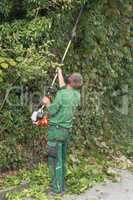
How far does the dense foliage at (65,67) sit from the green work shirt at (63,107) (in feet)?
2.11

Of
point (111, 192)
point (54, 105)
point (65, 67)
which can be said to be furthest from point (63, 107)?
point (65, 67)

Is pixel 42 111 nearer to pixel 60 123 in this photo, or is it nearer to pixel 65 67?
pixel 60 123

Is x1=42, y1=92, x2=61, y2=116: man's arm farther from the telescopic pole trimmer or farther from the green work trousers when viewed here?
the green work trousers

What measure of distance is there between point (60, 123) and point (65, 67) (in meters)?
2.09

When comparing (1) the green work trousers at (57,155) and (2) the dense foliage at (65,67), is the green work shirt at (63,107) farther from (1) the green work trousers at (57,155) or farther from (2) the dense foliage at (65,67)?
(2) the dense foliage at (65,67)

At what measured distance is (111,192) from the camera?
31.6ft

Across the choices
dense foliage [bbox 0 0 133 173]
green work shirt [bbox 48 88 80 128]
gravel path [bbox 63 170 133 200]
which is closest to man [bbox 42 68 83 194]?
green work shirt [bbox 48 88 80 128]

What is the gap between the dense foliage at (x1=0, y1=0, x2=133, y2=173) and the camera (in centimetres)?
968

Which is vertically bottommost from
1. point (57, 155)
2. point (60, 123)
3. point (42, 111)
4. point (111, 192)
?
point (111, 192)

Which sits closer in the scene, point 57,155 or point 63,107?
point 63,107

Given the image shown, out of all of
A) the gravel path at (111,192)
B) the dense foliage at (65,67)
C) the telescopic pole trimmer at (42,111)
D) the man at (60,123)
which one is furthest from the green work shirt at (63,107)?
the gravel path at (111,192)

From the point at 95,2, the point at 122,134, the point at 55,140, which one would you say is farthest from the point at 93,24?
the point at 55,140

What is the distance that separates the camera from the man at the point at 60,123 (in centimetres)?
900

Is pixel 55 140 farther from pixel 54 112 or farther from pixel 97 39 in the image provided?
pixel 97 39
